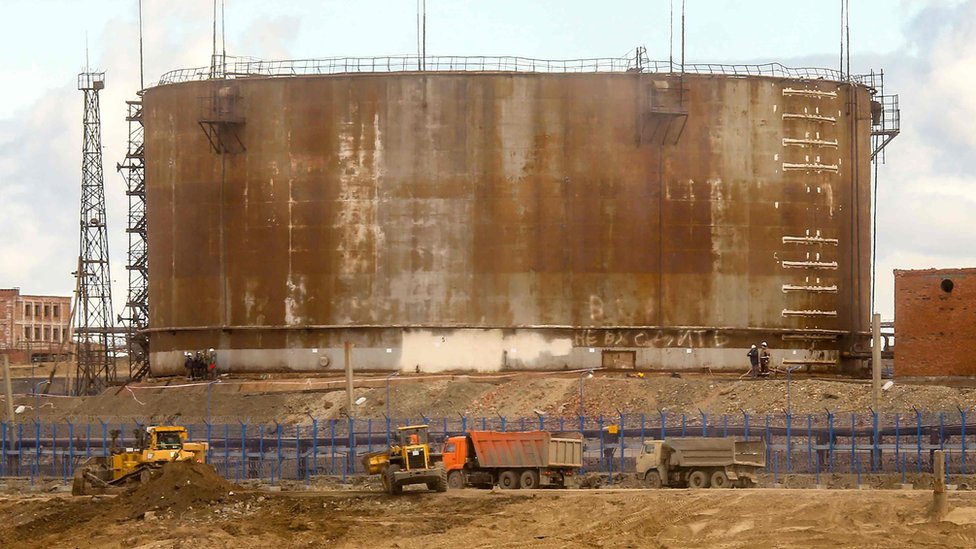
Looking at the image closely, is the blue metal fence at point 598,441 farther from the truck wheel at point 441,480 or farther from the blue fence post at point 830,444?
the truck wheel at point 441,480

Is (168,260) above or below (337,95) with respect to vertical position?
below

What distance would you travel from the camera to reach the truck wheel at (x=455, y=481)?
55.6 meters

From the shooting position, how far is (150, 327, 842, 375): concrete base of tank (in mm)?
79750

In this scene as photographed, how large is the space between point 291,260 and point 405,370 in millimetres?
7107

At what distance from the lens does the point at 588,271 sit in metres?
79.5

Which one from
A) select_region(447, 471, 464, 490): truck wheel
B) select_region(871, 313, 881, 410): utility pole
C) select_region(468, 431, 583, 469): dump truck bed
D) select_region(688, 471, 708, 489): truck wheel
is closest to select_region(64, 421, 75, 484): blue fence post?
select_region(447, 471, 464, 490): truck wheel

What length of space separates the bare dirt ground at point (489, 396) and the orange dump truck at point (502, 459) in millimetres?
16295

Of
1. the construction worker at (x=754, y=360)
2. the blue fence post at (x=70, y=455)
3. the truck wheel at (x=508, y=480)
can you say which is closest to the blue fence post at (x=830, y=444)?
the truck wheel at (x=508, y=480)

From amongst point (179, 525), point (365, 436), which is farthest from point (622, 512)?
point (365, 436)

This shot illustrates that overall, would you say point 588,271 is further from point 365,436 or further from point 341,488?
point 341,488

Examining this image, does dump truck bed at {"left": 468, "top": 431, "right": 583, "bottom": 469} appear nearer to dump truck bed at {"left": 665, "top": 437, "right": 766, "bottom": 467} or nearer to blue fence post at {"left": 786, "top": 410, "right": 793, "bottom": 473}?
dump truck bed at {"left": 665, "top": 437, "right": 766, "bottom": 467}

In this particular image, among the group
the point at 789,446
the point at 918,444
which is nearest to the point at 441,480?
the point at 789,446

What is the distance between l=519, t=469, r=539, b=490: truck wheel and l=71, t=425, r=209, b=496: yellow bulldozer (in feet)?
34.1

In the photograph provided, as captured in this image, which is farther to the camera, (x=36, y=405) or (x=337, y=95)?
(x=36, y=405)
